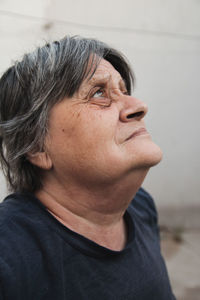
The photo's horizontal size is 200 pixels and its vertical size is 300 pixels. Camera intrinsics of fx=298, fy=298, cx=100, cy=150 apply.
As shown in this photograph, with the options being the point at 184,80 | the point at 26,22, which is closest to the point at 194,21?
the point at 184,80

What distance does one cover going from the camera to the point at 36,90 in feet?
4.23

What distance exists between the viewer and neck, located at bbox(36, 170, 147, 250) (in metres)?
1.29

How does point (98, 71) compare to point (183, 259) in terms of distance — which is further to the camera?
point (183, 259)

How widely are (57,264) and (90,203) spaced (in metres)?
0.29

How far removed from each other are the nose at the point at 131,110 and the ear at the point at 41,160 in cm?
37

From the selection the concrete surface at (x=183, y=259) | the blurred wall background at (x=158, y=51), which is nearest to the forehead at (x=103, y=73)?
the blurred wall background at (x=158, y=51)

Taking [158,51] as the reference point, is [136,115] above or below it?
below

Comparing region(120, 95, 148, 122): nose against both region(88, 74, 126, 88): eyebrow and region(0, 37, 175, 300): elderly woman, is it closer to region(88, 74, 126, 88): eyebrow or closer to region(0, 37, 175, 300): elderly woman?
region(0, 37, 175, 300): elderly woman

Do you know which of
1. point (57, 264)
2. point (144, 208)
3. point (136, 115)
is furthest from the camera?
point (144, 208)

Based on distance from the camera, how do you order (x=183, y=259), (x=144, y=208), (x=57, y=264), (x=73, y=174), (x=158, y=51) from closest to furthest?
1. (x=57, y=264)
2. (x=73, y=174)
3. (x=144, y=208)
4. (x=183, y=259)
5. (x=158, y=51)

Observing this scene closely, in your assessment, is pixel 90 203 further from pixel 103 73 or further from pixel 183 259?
pixel 183 259

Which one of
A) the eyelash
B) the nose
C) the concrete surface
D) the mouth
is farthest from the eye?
the concrete surface

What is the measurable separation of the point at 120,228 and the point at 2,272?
→ 659 millimetres

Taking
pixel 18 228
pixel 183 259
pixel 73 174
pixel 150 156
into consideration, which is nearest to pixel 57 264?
pixel 18 228
